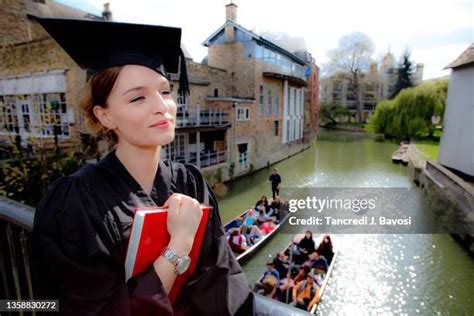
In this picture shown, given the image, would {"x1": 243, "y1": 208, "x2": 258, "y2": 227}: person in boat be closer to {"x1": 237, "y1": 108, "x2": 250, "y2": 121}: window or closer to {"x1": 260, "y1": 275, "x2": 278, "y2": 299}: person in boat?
{"x1": 260, "y1": 275, "x2": 278, "y2": 299}: person in boat

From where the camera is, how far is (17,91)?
26.2 feet

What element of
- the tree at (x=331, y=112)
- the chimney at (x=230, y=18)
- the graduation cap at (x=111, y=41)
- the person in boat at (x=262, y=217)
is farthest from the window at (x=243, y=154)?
the tree at (x=331, y=112)

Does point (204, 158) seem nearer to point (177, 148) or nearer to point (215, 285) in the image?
point (177, 148)

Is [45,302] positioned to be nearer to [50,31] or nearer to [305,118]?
[50,31]

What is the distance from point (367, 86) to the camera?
3328cm

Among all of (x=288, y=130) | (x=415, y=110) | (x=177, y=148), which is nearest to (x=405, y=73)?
(x=415, y=110)

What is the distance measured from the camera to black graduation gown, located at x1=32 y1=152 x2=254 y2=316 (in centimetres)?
63

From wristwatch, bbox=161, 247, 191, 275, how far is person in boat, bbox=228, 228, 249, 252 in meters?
5.75

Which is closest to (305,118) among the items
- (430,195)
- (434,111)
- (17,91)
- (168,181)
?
(434,111)

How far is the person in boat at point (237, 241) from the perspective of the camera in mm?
6248

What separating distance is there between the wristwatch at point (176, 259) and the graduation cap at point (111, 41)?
0.51 m

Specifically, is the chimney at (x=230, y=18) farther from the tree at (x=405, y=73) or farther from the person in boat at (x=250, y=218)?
the tree at (x=405, y=73)

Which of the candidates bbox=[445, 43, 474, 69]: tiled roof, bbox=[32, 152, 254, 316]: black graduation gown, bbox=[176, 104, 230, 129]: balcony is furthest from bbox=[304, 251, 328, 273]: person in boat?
bbox=[445, 43, 474, 69]: tiled roof

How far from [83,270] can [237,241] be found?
5945 millimetres
